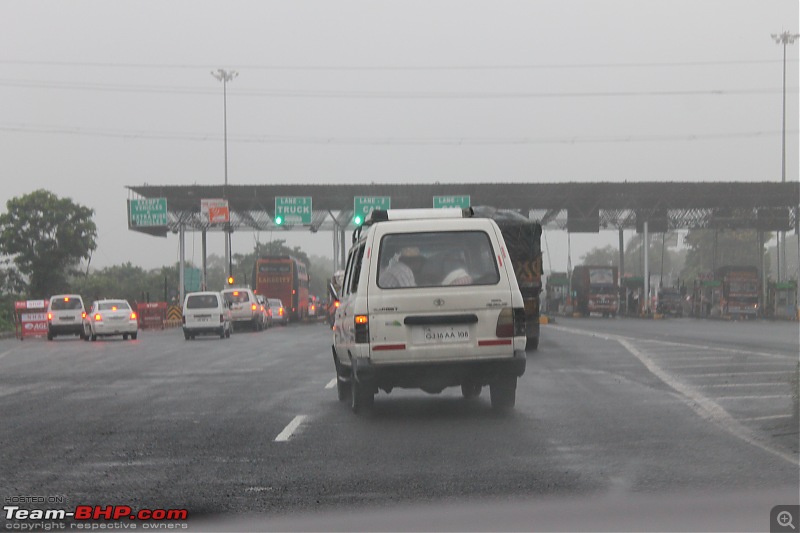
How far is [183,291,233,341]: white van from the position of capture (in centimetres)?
3941

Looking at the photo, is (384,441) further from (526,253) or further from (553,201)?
(553,201)

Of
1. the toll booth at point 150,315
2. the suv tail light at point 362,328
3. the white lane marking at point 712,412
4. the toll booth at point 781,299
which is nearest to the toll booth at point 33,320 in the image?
the toll booth at point 150,315

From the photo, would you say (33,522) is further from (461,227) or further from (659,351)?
(659,351)

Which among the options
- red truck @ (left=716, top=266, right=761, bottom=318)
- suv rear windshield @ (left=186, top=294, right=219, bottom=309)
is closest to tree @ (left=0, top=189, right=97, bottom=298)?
suv rear windshield @ (left=186, top=294, right=219, bottom=309)

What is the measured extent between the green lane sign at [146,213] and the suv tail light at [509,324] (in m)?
50.4

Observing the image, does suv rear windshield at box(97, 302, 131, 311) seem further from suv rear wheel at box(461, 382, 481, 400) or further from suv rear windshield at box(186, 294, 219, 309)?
suv rear wheel at box(461, 382, 481, 400)

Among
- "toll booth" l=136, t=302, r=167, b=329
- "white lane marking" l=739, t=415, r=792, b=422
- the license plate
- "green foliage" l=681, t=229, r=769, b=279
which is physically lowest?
"toll booth" l=136, t=302, r=167, b=329

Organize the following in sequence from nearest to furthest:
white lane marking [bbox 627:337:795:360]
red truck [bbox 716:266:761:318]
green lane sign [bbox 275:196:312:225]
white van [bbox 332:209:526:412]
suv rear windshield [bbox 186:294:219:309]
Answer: white van [bbox 332:209:526:412]
white lane marking [bbox 627:337:795:360]
suv rear windshield [bbox 186:294:219:309]
green lane sign [bbox 275:196:312:225]
red truck [bbox 716:266:761:318]

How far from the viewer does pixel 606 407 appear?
13.1 m

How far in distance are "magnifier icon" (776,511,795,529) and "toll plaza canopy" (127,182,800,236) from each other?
56081 millimetres

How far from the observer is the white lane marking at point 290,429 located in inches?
421

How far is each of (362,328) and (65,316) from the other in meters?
34.3

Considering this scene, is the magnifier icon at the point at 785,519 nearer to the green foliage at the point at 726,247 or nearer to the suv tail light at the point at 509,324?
the suv tail light at the point at 509,324

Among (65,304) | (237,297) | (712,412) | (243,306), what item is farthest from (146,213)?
(712,412)
